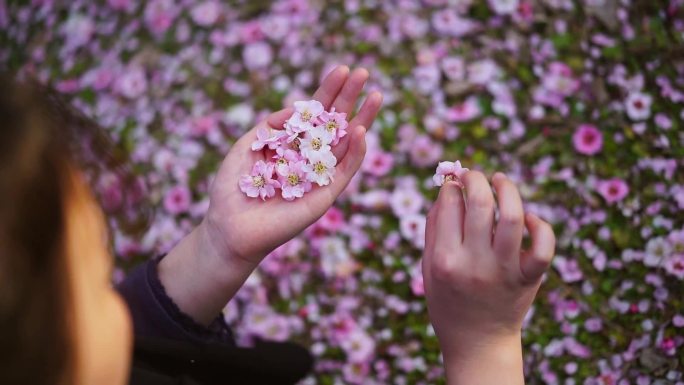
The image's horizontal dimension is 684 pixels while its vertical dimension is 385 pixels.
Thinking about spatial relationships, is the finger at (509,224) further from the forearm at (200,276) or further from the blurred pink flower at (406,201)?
the blurred pink flower at (406,201)

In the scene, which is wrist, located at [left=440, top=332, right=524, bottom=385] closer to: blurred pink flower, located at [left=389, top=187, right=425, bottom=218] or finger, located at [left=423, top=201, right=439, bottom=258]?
finger, located at [left=423, top=201, right=439, bottom=258]

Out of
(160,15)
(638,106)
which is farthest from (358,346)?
(160,15)

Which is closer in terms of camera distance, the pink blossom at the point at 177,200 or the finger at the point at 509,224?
the finger at the point at 509,224

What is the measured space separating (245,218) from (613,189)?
1479 mm

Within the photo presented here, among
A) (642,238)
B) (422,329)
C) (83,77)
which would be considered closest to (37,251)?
(422,329)

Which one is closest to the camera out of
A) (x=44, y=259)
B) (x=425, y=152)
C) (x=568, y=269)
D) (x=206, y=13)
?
(x=44, y=259)

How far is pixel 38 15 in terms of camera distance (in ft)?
10.5

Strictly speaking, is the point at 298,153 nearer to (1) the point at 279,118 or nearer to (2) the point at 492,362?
(1) the point at 279,118

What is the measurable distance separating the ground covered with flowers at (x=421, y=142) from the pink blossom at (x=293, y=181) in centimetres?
101

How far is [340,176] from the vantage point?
4.17ft

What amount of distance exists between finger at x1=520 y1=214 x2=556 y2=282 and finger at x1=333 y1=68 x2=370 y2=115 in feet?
1.60

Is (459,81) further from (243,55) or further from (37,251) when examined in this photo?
(37,251)

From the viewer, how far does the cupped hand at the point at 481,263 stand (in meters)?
0.98

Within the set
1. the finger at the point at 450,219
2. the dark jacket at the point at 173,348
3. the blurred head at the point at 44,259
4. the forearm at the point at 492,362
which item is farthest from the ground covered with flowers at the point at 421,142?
the blurred head at the point at 44,259
